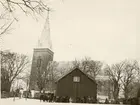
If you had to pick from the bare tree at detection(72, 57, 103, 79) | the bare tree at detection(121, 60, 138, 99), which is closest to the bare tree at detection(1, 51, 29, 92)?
the bare tree at detection(121, 60, 138, 99)

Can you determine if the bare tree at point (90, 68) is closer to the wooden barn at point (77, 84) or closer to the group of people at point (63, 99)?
the wooden barn at point (77, 84)

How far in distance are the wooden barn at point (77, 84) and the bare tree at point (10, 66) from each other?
3025 mm

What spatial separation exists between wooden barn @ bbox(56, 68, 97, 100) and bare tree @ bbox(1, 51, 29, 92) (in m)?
3.02

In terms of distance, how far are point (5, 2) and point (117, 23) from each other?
6.76 feet

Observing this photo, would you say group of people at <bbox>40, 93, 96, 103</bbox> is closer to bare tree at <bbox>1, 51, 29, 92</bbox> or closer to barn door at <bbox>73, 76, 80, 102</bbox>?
barn door at <bbox>73, 76, 80, 102</bbox>

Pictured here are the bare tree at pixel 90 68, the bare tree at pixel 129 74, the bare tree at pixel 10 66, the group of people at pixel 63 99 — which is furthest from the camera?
the bare tree at pixel 90 68

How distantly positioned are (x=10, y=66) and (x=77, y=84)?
4.13 meters

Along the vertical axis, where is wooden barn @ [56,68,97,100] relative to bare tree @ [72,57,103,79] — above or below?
below

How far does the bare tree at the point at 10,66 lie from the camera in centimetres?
377

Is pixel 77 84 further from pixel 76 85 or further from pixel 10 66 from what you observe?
pixel 10 66

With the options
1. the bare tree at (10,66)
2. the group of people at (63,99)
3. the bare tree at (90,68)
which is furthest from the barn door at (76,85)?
the bare tree at (10,66)

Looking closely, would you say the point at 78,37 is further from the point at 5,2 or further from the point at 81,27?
the point at 5,2

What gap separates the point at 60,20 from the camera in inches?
152

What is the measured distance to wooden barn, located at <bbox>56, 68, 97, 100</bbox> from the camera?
7.43m
